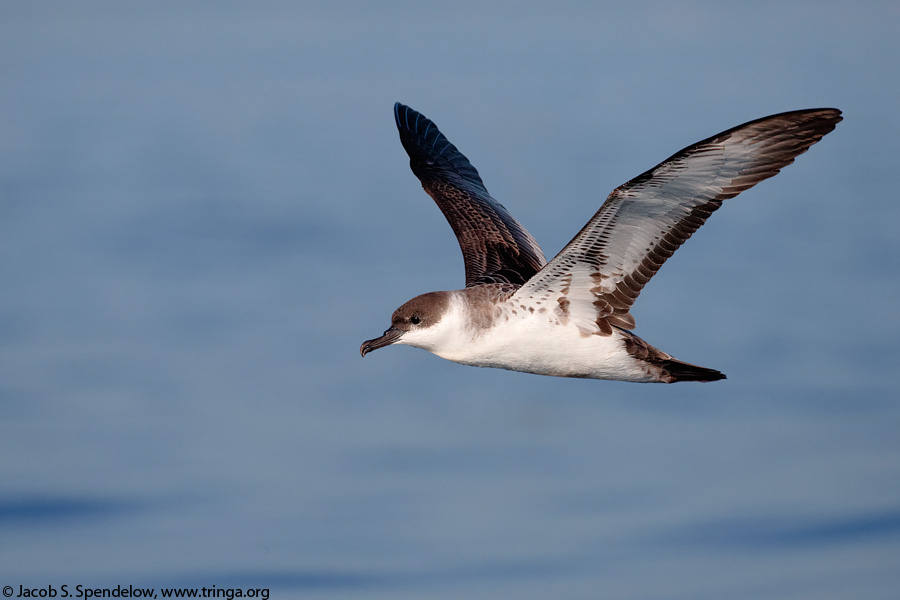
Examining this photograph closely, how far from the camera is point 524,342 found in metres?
13.2

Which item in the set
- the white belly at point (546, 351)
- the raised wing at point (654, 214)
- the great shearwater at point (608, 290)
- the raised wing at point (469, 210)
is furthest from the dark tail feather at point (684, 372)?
the raised wing at point (469, 210)

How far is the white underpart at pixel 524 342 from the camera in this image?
519 inches

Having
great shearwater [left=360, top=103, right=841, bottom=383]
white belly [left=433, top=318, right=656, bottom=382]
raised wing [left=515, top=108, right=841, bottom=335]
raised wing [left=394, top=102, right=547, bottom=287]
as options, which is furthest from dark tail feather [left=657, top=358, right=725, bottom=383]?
raised wing [left=394, top=102, right=547, bottom=287]

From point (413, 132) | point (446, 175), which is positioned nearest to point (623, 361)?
point (446, 175)

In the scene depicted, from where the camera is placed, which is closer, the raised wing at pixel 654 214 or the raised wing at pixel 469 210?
the raised wing at pixel 654 214

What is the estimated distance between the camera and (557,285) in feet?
43.3

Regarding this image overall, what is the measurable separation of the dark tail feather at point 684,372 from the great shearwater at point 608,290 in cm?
1

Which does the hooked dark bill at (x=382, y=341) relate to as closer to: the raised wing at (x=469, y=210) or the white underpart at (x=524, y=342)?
the white underpart at (x=524, y=342)

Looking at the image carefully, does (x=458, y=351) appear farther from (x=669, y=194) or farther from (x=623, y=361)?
(x=669, y=194)

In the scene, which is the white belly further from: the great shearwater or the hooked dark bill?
the hooked dark bill

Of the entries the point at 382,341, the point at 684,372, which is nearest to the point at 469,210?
the point at 382,341

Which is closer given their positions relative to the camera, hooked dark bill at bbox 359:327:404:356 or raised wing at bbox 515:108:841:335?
raised wing at bbox 515:108:841:335

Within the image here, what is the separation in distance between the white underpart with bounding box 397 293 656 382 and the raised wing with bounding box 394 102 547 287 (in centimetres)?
186

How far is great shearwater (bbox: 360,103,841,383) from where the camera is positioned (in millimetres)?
11930
